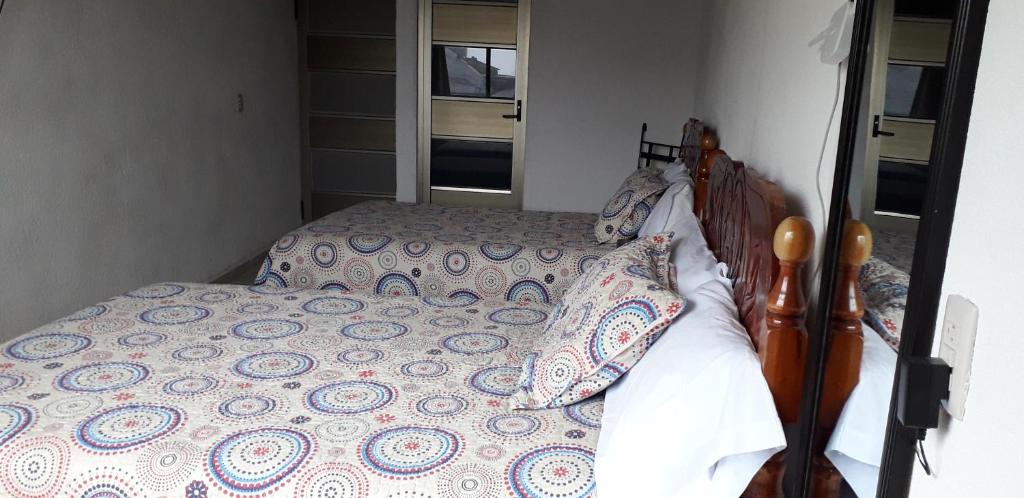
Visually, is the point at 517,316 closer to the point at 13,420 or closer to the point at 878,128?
the point at 13,420

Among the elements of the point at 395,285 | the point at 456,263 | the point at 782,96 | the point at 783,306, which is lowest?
the point at 395,285

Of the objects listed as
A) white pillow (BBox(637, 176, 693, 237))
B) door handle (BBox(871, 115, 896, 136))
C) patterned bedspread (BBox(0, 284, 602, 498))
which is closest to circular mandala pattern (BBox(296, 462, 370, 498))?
patterned bedspread (BBox(0, 284, 602, 498))

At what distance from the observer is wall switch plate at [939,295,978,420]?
0.79 meters

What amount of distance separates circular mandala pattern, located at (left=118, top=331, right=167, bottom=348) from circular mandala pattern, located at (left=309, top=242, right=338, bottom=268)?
3.28 feet

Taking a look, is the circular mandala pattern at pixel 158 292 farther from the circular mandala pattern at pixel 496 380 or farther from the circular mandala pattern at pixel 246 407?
the circular mandala pattern at pixel 496 380

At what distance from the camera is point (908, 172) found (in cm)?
89

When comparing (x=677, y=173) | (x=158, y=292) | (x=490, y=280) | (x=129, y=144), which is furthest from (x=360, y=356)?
(x=129, y=144)

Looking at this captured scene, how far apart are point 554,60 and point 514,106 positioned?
0.41 metres

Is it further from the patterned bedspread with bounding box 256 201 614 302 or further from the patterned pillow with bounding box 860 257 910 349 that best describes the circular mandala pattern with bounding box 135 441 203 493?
the patterned bedspread with bounding box 256 201 614 302

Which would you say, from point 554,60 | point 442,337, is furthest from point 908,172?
point 554,60

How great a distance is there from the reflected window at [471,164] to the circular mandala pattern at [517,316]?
9.50 ft

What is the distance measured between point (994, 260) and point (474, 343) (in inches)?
57.7

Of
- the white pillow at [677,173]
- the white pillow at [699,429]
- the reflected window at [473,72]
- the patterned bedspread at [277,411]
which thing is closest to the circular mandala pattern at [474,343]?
the patterned bedspread at [277,411]

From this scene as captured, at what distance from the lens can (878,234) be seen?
0.97m
